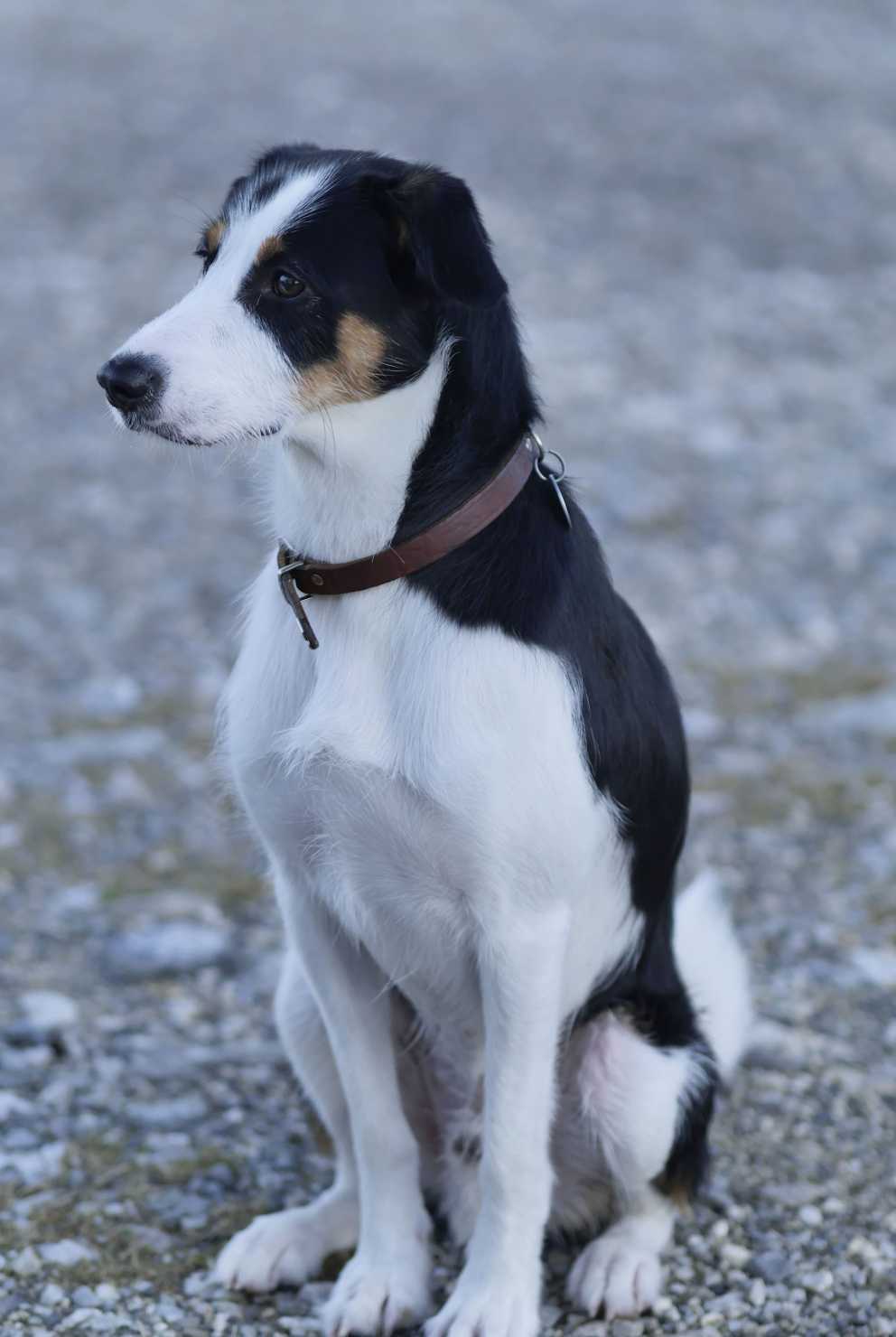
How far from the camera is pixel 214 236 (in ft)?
9.07

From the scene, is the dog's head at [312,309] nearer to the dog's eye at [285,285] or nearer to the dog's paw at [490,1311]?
the dog's eye at [285,285]

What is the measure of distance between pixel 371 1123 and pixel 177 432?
55.5 inches

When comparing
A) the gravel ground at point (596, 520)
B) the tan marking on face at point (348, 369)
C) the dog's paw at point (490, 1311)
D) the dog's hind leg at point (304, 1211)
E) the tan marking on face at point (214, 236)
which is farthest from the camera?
the gravel ground at point (596, 520)

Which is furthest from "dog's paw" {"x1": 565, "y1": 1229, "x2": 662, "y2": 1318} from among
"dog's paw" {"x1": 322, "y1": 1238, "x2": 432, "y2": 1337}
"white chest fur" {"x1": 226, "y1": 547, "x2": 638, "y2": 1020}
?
"white chest fur" {"x1": 226, "y1": 547, "x2": 638, "y2": 1020}

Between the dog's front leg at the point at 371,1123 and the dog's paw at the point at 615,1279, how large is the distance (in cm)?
31

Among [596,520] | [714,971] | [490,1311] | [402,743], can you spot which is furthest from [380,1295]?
[596,520]

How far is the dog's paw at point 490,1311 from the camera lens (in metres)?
2.93

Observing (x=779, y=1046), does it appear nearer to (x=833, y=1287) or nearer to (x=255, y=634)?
(x=833, y=1287)

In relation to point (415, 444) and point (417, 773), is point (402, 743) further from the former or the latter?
point (415, 444)

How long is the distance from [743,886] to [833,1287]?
79.2 inches

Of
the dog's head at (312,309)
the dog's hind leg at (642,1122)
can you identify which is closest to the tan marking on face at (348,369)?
the dog's head at (312,309)

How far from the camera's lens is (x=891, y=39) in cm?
1533

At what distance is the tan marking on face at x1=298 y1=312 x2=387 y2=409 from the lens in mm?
2609

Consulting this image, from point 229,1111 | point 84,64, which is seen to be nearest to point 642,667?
point 229,1111
